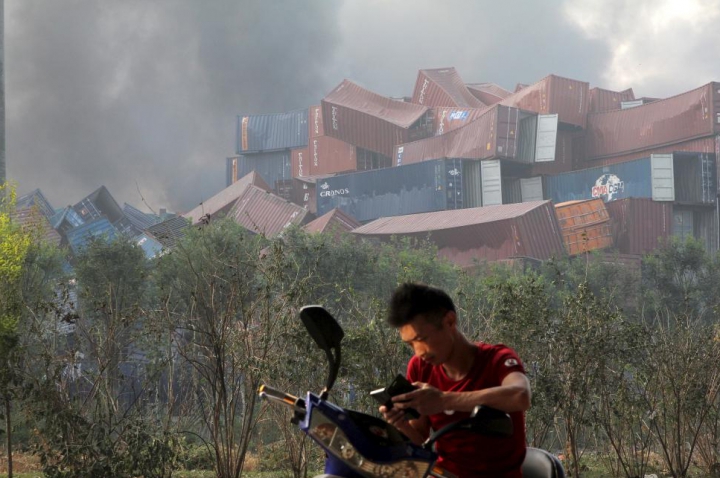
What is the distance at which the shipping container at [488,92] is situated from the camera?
10999 cm

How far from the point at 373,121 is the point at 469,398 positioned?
96.1 meters

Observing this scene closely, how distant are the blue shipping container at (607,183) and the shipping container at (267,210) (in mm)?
22620

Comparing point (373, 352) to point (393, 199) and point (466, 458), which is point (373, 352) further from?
point (393, 199)

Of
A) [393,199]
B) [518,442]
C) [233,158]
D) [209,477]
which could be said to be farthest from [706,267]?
[233,158]

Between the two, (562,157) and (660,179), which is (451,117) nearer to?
(562,157)

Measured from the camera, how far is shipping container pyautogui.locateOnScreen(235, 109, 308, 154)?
108 metres

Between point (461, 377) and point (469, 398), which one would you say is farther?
point (461, 377)

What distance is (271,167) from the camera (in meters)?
111

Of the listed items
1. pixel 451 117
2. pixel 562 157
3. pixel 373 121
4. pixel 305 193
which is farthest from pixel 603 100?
pixel 305 193

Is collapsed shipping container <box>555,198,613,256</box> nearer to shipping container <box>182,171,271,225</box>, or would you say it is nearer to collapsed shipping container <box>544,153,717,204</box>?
collapsed shipping container <box>544,153,717,204</box>

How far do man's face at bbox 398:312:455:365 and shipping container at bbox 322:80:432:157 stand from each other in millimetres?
94094

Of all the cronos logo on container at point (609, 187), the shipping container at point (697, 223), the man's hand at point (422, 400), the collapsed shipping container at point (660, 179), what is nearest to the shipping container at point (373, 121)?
the collapsed shipping container at point (660, 179)

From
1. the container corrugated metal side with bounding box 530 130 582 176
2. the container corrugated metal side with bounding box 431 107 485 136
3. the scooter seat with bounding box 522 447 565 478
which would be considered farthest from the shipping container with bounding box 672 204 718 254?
the scooter seat with bounding box 522 447 565 478

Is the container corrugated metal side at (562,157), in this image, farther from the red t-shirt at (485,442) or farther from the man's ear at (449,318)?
the man's ear at (449,318)
